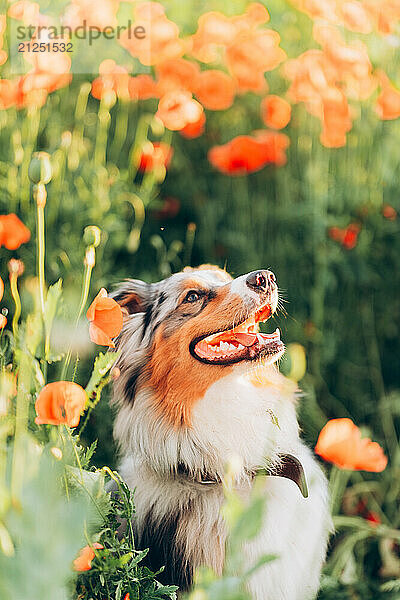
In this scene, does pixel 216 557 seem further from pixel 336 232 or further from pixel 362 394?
pixel 336 232

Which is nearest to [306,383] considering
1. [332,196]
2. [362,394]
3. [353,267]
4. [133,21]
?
Result: [362,394]

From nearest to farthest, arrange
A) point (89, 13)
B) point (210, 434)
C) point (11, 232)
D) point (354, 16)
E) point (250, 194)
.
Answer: point (210, 434), point (11, 232), point (89, 13), point (354, 16), point (250, 194)

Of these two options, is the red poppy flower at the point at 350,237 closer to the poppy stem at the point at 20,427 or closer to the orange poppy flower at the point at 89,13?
the orange poppy flower at the point at 89,13

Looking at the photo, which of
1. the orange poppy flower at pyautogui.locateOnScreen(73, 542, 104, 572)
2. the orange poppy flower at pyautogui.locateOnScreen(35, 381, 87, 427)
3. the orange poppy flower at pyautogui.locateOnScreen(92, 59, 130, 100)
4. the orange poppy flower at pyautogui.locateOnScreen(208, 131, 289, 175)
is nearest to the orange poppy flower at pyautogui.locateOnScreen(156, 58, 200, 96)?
the orange poppy flower at pyautogui.locateOnScreen(92, 59, 130, 100)

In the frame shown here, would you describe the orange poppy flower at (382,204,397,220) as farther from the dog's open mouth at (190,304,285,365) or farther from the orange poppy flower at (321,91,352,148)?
the dog's open mouth at (190,304,285,365)

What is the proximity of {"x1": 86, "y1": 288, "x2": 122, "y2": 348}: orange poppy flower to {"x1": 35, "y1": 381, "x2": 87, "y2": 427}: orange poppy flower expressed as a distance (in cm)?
17

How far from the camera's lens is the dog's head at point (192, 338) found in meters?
1.96

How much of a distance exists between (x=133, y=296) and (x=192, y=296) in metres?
0.22

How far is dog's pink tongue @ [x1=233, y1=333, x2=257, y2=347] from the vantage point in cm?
198

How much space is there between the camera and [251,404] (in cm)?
209

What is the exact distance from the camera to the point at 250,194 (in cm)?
365

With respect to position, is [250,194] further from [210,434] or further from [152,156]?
[210,434]

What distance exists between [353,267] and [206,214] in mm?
763

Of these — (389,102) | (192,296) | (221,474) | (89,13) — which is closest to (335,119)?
(389,102)
